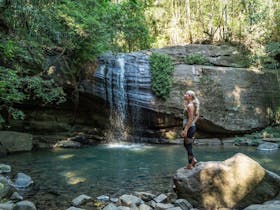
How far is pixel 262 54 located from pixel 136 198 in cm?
1173

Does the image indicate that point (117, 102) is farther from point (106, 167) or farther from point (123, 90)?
point (106, 167)

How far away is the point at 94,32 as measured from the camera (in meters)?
13.3

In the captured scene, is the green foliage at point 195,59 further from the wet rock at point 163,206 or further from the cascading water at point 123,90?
the wet rock at point 163,206

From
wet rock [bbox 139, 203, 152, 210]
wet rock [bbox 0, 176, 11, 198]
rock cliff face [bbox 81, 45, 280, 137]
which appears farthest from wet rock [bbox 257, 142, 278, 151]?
Answer: wet rock [bbox 0, 176, 11, 198]

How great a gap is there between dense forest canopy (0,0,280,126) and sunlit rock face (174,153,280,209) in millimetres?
4409

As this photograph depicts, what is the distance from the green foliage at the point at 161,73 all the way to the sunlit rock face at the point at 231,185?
25.1 ft

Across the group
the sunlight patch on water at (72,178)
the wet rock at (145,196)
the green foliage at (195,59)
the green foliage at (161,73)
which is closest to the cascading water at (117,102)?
the green foliage at (161,73)

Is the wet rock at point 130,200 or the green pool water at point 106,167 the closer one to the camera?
the wet rock at point 130,200

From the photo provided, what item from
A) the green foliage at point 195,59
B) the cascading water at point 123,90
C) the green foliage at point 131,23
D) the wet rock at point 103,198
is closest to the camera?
the wet rock at point 103,198

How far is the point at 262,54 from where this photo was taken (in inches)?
624

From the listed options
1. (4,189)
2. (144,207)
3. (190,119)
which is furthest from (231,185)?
(4,189)

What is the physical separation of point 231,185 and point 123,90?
8824 millimetres

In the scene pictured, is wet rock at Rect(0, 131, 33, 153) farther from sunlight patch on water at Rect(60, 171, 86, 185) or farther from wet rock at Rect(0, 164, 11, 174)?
sunlight patch on water at Rect(60, 171, 86, 185)

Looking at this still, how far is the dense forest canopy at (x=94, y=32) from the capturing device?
337 inches
